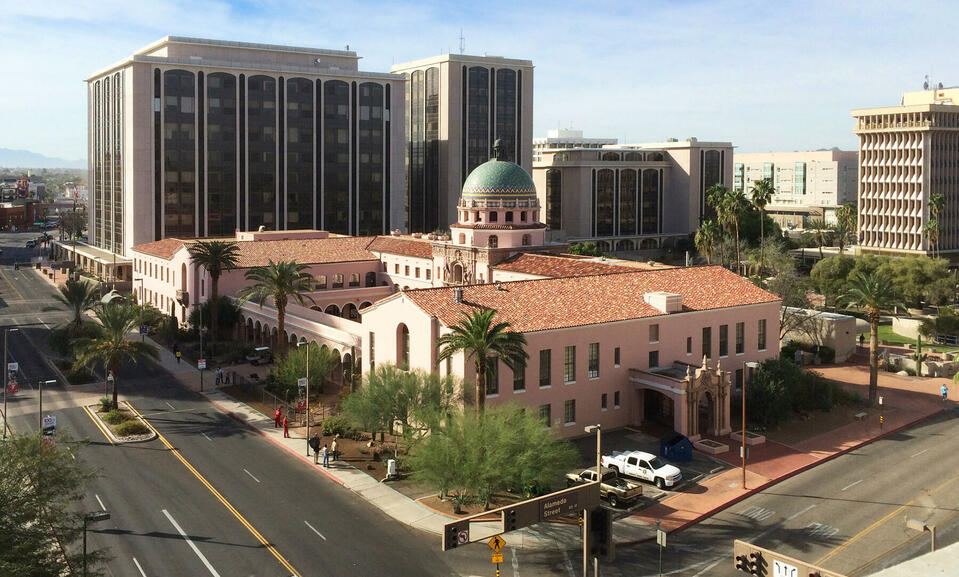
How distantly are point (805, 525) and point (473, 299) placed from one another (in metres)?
23.7

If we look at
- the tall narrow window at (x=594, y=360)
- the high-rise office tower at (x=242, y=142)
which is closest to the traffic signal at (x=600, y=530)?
the tall narrow window at (x=594, y=360)

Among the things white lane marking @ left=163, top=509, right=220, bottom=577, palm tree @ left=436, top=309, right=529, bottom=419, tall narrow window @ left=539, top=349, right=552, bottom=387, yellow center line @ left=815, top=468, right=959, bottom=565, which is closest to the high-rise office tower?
tall narrow window @ left=539, top=349, right=552, bottom=387

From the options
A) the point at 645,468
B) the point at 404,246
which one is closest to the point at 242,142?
the point at 404,246

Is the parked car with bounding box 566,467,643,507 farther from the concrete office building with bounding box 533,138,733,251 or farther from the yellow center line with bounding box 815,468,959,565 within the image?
the concrete office building with bounding box 533,138,733,251

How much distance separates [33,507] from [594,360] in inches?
1390

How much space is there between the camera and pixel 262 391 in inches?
2621

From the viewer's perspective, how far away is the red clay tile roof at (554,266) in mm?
75000

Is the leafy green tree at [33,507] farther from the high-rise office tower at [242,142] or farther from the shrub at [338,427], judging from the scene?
the high-rise office tower at [242,142]

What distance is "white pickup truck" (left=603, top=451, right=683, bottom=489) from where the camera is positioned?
4834 centimetres

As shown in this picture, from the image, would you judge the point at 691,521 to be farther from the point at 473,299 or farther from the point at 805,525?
the point at 473,299

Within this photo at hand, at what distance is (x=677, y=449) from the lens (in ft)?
173

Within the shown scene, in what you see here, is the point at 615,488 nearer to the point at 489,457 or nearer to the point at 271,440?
the point at 489,457

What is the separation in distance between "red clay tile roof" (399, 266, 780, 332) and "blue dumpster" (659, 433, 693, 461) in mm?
8896

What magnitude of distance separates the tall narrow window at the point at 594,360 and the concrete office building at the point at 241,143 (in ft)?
280
